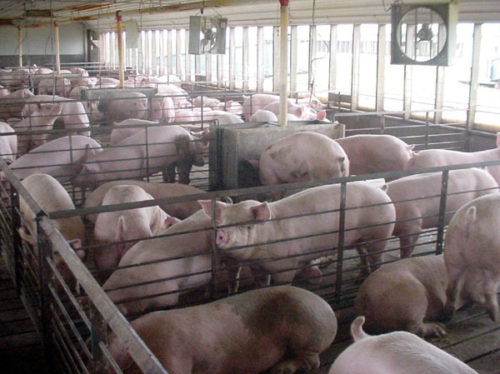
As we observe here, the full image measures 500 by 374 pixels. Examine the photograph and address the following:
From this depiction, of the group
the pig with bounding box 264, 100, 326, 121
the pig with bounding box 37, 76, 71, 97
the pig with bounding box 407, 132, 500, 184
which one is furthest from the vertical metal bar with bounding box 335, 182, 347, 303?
the pig with bounding box 37, 76, 71, 97

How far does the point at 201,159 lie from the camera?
7082mm

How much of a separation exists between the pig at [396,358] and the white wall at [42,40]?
24.3 metres

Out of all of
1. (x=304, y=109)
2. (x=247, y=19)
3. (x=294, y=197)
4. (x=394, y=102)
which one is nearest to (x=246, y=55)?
(x=247, y=19)

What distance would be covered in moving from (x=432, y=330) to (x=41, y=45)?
2529cm

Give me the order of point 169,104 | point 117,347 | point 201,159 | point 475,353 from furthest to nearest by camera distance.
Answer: point 169,104 → point 201,159 → point 475,353 → point 117,347

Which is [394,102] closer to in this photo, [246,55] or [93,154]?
[246,55]

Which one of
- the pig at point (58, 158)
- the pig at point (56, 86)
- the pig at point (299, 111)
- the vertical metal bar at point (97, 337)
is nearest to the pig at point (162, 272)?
the vertical metal bar at point (97, 337)

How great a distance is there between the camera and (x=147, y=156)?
6.46m

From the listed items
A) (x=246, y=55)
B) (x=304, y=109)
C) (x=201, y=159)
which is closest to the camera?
(x=201, y=159)

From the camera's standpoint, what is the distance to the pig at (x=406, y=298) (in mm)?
3467

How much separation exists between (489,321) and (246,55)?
12.8 m

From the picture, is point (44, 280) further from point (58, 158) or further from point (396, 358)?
point (58, 158)

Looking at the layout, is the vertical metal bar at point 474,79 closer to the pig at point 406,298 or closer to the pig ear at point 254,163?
the pig ear at point 254,163

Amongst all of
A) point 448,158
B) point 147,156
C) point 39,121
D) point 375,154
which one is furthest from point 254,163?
point 39,121
